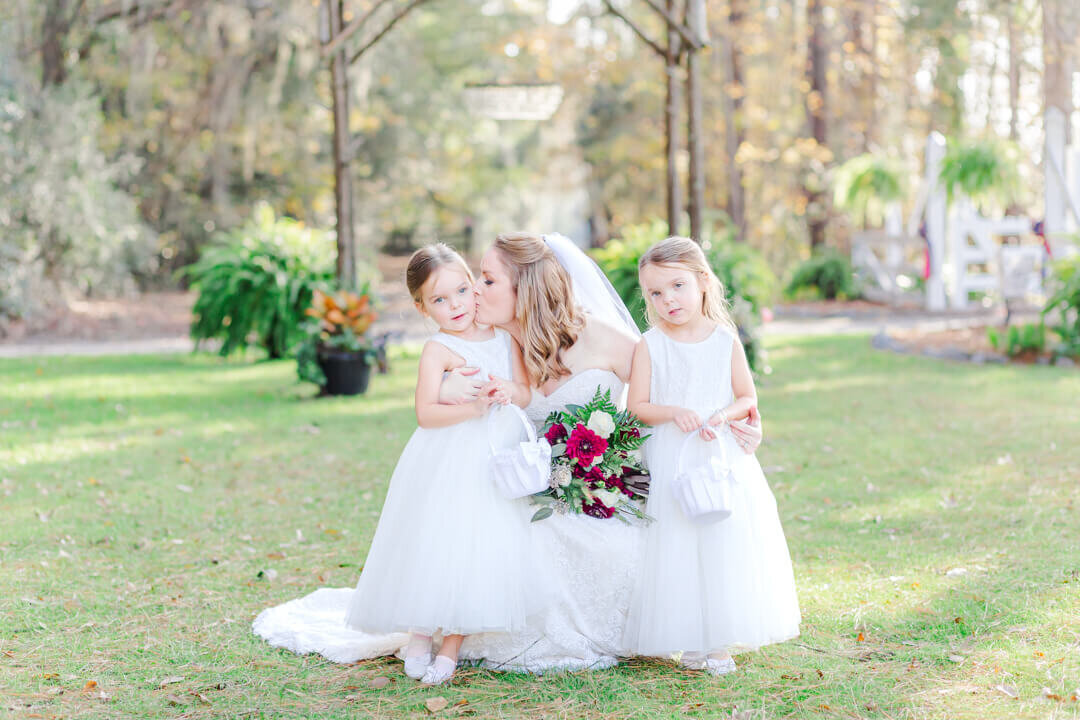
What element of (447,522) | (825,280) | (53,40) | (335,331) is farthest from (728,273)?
(53,40)

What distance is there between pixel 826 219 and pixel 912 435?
14080 mm

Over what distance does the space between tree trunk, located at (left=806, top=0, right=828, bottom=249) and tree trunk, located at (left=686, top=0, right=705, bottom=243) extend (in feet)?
36.9

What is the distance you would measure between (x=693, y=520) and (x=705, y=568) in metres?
→ 0.15

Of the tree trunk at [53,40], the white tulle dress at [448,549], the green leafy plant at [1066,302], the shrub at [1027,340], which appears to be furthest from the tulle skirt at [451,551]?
the tree trunk at [53,40]

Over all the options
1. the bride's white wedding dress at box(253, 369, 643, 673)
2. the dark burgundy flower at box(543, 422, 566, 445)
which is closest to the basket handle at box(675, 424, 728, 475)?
the bride's white wedding dress at box(253, 369, 643, 673)

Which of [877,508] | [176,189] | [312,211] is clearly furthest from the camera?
[312,211]

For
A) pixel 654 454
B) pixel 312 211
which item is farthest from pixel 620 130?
pixel 654 454

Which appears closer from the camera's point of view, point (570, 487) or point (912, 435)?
point (570, 487)

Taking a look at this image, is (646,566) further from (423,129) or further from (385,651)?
(423,129)

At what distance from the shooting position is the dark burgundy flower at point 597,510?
3.37m

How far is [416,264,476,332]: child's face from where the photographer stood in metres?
3.42

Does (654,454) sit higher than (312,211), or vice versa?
(312,211)

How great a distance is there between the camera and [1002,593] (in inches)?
154

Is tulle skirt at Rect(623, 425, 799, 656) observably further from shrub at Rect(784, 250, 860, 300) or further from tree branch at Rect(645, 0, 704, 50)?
shrub at Rect(784, 250, 860, 300)
